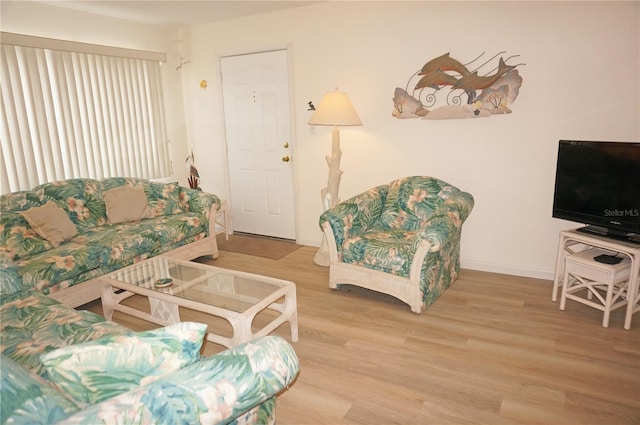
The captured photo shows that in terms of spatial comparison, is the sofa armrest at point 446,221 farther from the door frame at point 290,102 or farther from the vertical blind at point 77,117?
the vertical blind at point 77,117

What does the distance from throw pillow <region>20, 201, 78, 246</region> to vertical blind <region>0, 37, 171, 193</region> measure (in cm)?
58

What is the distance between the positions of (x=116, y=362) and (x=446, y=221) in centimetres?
233

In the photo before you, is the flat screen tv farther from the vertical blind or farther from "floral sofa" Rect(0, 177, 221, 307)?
the vertical blind

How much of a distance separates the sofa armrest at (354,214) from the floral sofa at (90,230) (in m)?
1.44

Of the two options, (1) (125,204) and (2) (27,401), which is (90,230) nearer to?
(1) (125,204)

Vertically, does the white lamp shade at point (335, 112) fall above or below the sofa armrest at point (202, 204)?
above

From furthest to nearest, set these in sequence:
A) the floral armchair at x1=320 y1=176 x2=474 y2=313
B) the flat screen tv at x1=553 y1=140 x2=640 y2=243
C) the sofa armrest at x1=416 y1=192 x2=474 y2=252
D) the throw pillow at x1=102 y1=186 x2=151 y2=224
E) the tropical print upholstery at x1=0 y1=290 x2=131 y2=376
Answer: the throw pillow at x1=102 y1=186 x2=151 y2=224 → the floral armchair at x1=320 y1=176 x2=474 y2=313 → the sofa armrest at x1=416 y1=192 x2=474 y2=252 → the flat screen tv at x1=553 y1=140 x2=640 y2=243 → the tropical print upholstery at x1=0 y1=290 x2=131 y2=376

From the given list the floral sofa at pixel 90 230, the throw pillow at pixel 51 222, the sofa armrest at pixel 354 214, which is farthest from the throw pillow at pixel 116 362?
the throw pillow at pixel 51 222

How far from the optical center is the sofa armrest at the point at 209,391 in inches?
41.7

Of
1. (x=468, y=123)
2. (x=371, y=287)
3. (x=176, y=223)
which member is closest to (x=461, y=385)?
(x=371, y=287)

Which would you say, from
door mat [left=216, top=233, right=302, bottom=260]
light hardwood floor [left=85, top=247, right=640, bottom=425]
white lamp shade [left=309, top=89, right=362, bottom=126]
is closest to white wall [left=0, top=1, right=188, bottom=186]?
door mat [left=216, top=233, right=302, bottom=260]

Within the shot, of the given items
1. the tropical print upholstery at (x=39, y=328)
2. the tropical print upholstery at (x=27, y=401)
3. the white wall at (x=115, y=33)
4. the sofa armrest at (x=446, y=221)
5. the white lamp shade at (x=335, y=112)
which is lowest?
the tropical print upholstery at (x=39, y=328)

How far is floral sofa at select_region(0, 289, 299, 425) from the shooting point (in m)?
1.08

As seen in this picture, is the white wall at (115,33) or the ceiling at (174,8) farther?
the ceiling at (174,8)
